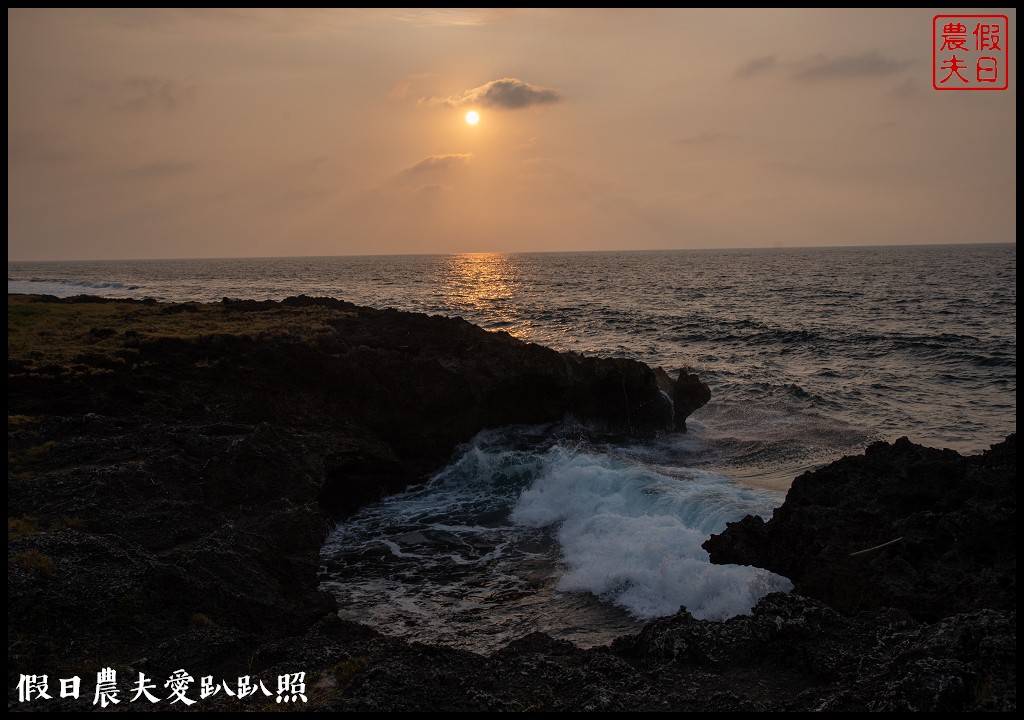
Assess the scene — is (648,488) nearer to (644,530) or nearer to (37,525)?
(644,530)

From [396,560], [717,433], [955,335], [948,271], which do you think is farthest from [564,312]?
[948,271]

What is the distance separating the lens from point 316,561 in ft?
44.9

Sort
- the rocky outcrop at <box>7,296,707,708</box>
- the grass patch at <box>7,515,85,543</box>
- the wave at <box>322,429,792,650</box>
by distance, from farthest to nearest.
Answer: the wave at <box>322,429,792,650</box> < the grass patch at <box>7,515,85,543</box> < the rocky outcrop at <box>7,296,707,708</box>

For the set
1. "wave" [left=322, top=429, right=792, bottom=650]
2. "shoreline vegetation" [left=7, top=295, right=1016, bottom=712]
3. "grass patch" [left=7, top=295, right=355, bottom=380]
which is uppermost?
A: "grass patch" [left=7, top=295, right=355, bottom=380]

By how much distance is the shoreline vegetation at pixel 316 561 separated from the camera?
8172 mm

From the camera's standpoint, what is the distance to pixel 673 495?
64.8 feet

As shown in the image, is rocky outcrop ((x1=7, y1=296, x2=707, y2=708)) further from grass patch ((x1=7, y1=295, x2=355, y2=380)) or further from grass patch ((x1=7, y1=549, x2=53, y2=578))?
grass patch ((x1=7, y1=295, x2=355, y2=380))

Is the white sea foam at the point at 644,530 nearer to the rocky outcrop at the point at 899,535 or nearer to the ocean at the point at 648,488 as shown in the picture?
the ocean at the point at 648,488

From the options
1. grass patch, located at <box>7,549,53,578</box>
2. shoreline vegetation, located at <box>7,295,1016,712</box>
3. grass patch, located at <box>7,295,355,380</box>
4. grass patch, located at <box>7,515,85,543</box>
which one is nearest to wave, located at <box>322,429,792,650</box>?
shoreline vegetation, located at <box>7,295,1016,712</box>

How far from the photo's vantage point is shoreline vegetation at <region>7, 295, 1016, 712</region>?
817cm

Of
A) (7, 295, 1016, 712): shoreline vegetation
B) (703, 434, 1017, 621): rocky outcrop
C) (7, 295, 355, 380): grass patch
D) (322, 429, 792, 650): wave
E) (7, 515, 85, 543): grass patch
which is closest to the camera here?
(7, 295, 1016, 712): shoreline vegetation

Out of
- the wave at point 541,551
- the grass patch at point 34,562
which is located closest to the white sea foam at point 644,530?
the wave at point 541,551

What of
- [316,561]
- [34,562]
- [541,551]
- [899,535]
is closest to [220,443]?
[316,561]

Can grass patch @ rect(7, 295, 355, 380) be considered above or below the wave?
above
